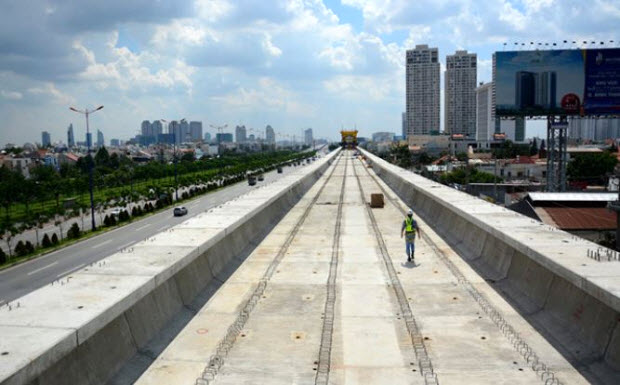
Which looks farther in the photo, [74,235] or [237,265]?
[74,235]

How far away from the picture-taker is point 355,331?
10.3 metres

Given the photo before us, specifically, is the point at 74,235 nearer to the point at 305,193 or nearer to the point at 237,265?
the point at 305,193

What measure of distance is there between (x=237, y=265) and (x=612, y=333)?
32.1 feet

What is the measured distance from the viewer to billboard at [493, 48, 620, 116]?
54.6 m

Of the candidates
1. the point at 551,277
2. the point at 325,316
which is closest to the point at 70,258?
the point at 325,316

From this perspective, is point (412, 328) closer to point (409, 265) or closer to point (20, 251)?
point (409, 265)

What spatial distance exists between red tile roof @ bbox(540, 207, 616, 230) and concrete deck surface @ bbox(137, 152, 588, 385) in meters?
20.1

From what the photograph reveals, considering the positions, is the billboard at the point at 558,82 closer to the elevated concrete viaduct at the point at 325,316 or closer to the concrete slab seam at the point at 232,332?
the elevated concrete viaduct at the point at 325,316

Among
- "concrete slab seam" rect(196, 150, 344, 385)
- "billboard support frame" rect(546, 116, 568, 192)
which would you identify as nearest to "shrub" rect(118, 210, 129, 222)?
"concrete slab seam" rect(196, 150, 344, 385)

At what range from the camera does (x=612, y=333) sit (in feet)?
28.3

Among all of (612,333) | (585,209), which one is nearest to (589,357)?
(612,333)

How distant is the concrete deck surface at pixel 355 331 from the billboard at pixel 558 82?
1762 inches

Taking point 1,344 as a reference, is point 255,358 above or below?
below

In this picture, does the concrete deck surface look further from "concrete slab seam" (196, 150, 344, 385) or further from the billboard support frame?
the billboard support frame
